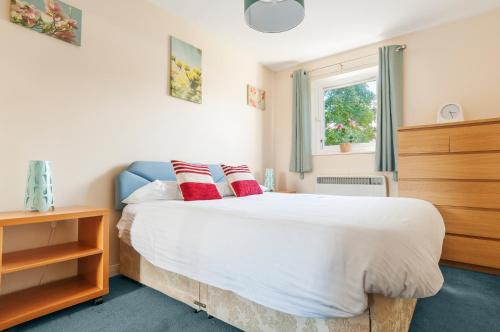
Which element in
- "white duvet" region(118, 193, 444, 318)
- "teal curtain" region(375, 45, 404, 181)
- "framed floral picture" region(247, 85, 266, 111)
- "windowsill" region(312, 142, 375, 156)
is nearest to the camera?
"white duvet" region(118, 193, 444, 318)

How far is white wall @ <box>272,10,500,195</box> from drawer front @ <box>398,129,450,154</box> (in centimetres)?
56

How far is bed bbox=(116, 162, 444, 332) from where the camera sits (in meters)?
0.96

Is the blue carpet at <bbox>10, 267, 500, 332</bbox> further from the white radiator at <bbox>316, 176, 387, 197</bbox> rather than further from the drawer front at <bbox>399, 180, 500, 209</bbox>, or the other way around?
the white radiator at <bbox>316, 176, 387, 197</bbox>

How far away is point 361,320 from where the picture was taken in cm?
103

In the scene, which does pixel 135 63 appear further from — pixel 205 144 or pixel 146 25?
pixel 205 144

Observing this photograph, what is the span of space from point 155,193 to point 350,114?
110 inches

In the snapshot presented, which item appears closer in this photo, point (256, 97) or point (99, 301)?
point (99, 301)

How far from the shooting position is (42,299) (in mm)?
1618

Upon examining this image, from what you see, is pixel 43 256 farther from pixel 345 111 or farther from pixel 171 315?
pixel 345 111

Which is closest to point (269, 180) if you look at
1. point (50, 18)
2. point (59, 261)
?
point (59, 261)

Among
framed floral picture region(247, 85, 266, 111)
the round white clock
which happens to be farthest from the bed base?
framed floral picture region(247, 85, 266, 111)

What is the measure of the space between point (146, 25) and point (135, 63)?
40cm

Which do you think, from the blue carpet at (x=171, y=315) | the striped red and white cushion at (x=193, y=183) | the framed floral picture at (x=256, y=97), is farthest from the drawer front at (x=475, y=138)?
the framed floral picture at (x=256, y=97)

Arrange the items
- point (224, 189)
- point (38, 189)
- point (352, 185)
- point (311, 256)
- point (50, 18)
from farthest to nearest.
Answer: point (352, 185) < point (224, 189) < point (50, 18) < point (38, 189) < point (311, 256)
